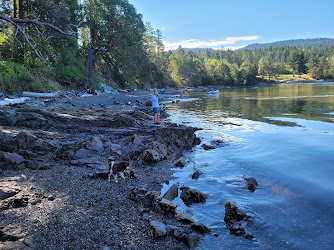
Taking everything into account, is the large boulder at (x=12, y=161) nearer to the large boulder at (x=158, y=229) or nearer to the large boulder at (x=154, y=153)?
the large boulder at (x=154, y=153)

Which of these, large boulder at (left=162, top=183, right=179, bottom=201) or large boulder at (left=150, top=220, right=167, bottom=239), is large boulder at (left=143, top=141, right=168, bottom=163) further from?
large boulder at (left=150, top=220, right=167, bottom=239)

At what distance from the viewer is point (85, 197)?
16.3 feet

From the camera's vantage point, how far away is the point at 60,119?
12.2 meters

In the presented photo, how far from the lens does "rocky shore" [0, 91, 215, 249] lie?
364 cm

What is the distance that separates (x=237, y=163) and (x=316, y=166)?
2671mm

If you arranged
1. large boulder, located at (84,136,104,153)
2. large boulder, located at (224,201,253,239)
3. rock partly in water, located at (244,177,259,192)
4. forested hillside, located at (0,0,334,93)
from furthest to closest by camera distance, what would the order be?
forested hillside, located at (0,0,334,93) < large boulder, located at (84,136,104,153) < rock partly in water, located at (244,177,259,192) < large boulder, located at (224,201,253,239)

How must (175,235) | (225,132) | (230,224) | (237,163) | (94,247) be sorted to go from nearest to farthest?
(94,247) → (175,235) → (230,224) → (237,163) → (225,132)

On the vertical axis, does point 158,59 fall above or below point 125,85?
above

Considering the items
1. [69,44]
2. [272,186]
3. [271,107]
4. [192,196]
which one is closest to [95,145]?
[192,196]

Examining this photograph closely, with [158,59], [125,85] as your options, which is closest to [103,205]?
[125,85]

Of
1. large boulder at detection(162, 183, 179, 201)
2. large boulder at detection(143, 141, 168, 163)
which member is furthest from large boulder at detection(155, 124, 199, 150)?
large boulder at detection(162, 183, 179, 201)

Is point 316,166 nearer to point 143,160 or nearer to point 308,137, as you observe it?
point 308,137

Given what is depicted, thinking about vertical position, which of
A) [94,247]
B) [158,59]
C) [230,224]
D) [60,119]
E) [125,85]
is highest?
[158,59]

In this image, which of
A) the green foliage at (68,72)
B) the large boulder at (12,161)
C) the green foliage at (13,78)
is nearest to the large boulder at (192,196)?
the large boulder at (12,161)
